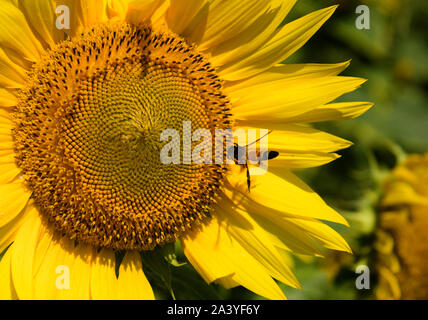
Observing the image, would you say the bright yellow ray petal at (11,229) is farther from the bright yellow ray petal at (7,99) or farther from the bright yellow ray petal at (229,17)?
the bright yellow ray petal at (229,17)

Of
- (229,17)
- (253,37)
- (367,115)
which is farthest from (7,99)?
(367,115)

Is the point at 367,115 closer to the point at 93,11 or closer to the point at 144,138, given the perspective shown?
the point at 144,138

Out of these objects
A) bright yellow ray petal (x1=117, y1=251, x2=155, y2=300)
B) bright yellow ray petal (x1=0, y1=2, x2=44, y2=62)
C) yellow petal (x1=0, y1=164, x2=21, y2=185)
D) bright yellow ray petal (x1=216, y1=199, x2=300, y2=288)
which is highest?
bright yellow ray petal (x1=0, y1=2, x2=44, y2=62)

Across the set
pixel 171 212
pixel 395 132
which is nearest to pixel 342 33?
pixel 395 132

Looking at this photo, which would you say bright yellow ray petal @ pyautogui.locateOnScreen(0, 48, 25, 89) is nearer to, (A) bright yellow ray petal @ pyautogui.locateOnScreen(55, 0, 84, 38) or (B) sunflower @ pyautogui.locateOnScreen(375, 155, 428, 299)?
(A) bright yellow ray petal @ pyautogui.locateOnScreen(55, 0, 84, 38)

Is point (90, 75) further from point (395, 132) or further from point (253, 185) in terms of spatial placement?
point (395, 132)

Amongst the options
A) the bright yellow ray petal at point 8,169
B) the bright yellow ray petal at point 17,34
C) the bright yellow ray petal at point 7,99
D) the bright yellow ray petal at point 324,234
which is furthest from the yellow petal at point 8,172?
the bright yellow ray petal at point 324,234

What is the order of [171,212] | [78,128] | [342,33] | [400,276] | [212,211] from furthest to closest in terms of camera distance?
[342,33]
[400,276]
[212,211]
[171,212]
[78,128]

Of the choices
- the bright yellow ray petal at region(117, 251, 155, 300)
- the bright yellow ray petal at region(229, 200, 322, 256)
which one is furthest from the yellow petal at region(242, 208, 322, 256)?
Result: the bright yellow ray petal at region(117, 251, 155, 300)
